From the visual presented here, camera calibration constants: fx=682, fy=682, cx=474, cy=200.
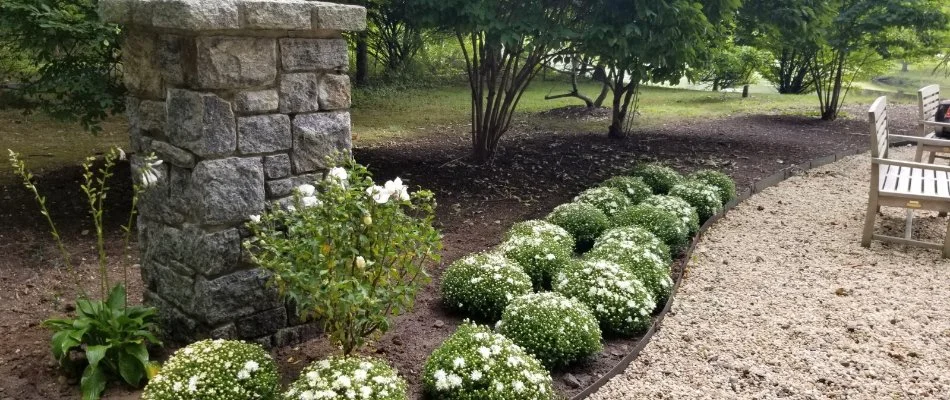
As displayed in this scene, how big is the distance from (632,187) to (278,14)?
3.96m

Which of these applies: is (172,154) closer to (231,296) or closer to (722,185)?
(231,296)

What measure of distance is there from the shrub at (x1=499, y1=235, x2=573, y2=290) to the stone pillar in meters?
1.41

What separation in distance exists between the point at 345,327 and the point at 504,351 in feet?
2.18

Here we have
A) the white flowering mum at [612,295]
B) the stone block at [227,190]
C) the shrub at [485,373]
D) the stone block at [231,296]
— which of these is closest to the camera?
the shrub at [485,373]

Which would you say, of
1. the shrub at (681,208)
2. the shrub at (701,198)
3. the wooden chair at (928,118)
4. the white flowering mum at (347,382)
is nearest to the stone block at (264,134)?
the white flowering mum at (347,382)

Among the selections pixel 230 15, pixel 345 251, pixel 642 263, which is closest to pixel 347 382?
pixel 345 251

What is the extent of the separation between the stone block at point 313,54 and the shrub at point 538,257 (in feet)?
5.26

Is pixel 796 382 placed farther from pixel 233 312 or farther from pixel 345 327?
pixel 233 312

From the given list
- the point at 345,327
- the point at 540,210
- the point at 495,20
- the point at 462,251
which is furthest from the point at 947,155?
the point at 345,327

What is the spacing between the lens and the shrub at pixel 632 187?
596 centimetres

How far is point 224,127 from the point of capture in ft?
9.30

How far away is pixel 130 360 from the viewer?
2836 mm

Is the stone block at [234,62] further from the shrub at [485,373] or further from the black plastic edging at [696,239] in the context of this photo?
the black plastic edging at [696,239]

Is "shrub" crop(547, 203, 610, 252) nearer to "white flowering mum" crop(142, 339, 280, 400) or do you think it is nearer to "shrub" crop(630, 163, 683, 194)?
"shrub" crop(630, 163, 683, 194)
